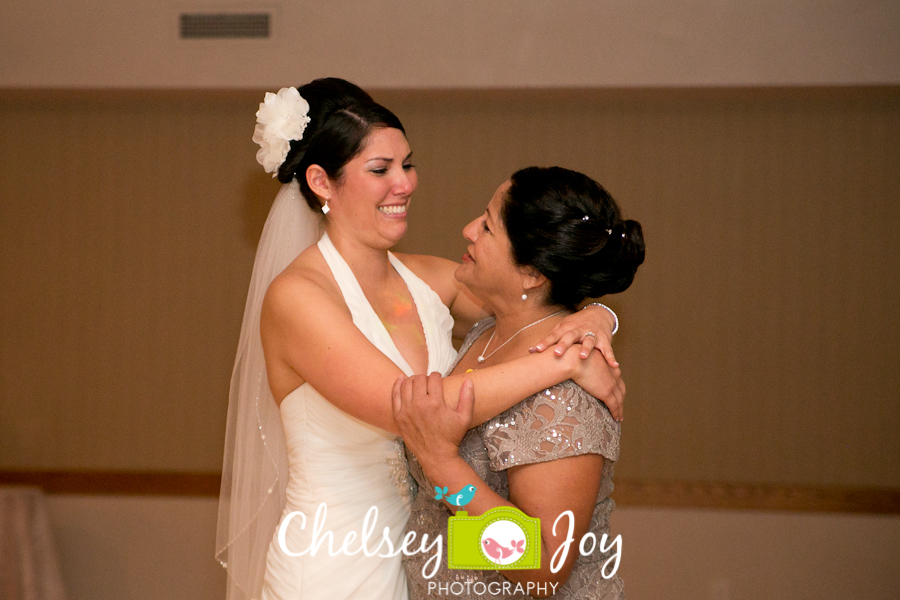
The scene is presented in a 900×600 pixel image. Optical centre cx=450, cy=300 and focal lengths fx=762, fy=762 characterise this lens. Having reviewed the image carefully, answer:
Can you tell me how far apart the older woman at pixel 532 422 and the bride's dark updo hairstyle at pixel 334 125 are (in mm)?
433

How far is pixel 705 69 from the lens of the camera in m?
3.75

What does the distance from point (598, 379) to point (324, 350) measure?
1.91 feet

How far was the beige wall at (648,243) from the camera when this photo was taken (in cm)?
406

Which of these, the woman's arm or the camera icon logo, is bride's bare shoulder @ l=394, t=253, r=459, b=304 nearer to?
the woman's arm

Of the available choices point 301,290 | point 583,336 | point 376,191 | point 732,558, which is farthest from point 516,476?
point 732,558

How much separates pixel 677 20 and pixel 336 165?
2475 millimetres


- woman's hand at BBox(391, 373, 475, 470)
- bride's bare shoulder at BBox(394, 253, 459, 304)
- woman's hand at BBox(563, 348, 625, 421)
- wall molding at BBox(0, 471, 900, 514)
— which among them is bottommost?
wall molding at BBox(0, 471, 900, 514)

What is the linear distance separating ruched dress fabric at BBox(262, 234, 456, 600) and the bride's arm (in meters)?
0.16

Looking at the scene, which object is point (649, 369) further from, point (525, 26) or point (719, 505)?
point (525, 26)

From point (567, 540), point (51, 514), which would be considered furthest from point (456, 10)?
point (51, 514)

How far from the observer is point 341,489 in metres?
1.89

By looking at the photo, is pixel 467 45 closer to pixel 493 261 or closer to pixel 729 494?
pixel 493 261

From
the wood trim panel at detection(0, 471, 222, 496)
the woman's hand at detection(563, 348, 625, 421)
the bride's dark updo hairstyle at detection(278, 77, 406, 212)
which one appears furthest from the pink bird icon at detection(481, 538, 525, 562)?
the wood trim panel at detection(0, 471, 222, 496)

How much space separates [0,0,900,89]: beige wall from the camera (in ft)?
12.3
